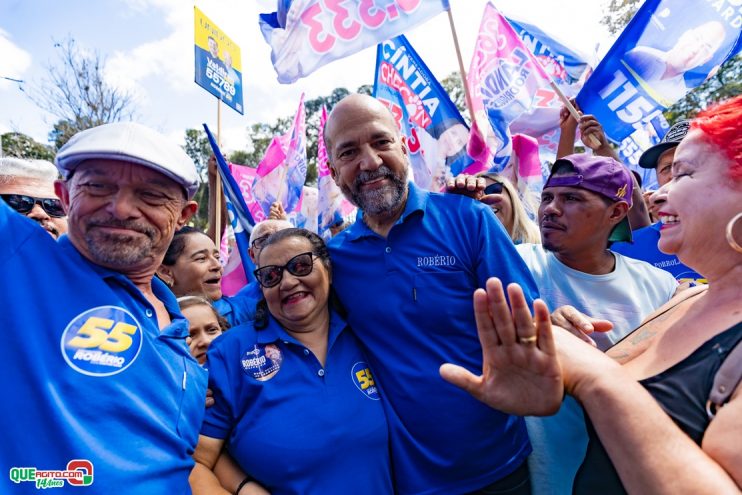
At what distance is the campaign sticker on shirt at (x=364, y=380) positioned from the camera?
196 cm

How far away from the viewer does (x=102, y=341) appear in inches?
55.0

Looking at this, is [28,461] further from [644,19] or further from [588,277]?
[644,19]

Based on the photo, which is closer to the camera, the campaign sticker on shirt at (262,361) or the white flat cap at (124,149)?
the white flat cap at (124,149)

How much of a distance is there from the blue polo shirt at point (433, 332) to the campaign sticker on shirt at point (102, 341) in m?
0.95

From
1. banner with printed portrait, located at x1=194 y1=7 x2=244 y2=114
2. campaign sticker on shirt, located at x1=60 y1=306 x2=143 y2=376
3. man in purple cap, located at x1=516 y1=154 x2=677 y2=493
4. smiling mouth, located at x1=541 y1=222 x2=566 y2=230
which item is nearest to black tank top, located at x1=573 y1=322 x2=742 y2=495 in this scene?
man in purple cap, located at x1=516 y1=154 x2=677 y2=493

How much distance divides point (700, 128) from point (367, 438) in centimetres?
155

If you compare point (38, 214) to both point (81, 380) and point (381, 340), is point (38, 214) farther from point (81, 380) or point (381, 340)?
point (381, 340)

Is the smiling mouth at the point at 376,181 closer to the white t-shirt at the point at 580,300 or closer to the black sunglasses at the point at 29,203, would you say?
the white t-shirt at the point at 580,300

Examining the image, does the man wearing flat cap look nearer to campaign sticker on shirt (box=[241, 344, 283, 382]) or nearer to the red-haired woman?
campaign sticker on shirt (box=[241, 344, 283, 382])

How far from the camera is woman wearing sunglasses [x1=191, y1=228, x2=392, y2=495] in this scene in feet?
5.77

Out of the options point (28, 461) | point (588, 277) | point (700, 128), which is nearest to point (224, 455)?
point (28, 461)


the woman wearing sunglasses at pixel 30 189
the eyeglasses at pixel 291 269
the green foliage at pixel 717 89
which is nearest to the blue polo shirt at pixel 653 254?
the eyeglasses at pixel 291 269

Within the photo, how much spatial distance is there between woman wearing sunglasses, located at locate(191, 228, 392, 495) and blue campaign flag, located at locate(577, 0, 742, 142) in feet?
10.6

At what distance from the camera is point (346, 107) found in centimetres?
216
